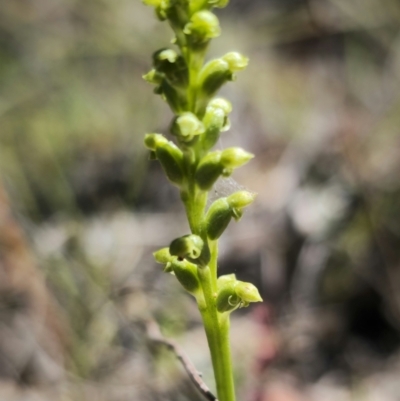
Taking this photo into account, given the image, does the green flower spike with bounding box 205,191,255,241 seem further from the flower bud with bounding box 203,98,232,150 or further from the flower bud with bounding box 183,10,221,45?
the flower bud with bounding box 183,10,221,45

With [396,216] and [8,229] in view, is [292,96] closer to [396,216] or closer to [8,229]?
[396,216]

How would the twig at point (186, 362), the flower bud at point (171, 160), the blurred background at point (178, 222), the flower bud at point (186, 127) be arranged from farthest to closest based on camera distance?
the blurred background at point (178, 222), the twig at point (186, 362), the flower bud at point (171, 160), the flower bud at point (186, 127)

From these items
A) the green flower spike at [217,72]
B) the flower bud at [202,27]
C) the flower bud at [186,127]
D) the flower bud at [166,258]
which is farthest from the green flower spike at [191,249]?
the flower bud at [202,27]

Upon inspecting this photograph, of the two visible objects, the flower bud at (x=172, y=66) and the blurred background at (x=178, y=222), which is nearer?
the flower bud at (x=172, y=66)

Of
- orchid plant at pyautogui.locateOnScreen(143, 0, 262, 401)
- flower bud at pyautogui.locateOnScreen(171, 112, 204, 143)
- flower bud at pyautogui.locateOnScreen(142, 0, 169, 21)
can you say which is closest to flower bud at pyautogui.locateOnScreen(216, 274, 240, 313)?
orchid plant at pyautogui.locateOnScreen(143, 0, 262, 401)

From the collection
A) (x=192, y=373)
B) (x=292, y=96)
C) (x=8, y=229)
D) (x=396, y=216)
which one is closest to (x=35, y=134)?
(x=8, y=229)

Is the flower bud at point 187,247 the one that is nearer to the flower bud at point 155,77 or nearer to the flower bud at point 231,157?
the flower bud at point 231,157
